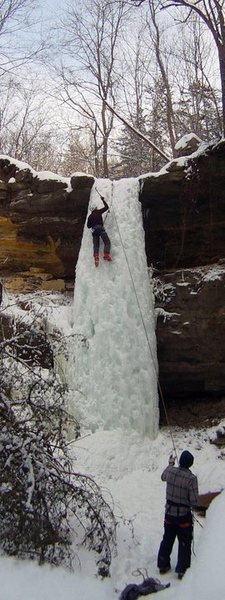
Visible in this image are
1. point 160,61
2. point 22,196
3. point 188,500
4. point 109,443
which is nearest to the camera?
point 188,500

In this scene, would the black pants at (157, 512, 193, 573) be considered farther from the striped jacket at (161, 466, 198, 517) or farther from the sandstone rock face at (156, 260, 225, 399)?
the sandstone rock face at (156, 260, 225, 399)

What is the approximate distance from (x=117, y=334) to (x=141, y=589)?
5091 millimetres

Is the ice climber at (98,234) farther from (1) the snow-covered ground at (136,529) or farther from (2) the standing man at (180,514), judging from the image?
(2) the standing man at (180,514)

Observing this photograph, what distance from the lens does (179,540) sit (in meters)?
5.10

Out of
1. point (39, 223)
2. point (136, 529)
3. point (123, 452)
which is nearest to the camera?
point (136, 529)

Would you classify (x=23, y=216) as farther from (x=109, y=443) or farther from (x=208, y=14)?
(x=208, y=14)

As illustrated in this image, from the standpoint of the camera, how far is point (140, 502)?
7293mm

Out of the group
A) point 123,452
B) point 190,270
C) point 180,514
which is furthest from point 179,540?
point 190,270

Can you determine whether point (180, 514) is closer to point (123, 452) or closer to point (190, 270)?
point (123, 452)

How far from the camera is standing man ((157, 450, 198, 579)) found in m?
5.06

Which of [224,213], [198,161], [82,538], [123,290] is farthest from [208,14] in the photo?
[82,538]

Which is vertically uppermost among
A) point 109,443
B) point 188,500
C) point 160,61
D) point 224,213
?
point 160,61

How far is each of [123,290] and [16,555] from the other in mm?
5842

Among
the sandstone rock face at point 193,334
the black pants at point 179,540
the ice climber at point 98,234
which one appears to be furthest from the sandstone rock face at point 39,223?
the black pants at point 179,540
